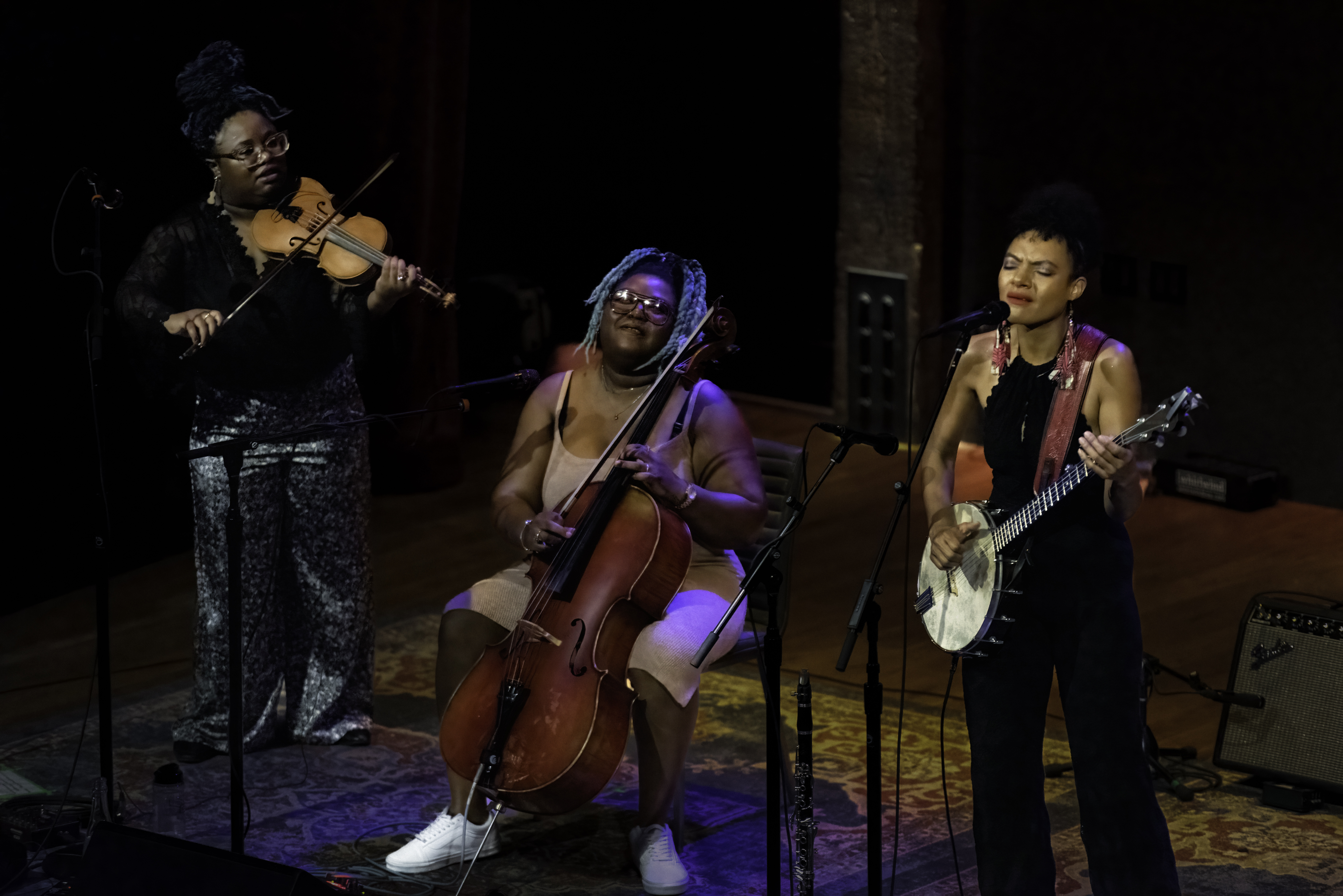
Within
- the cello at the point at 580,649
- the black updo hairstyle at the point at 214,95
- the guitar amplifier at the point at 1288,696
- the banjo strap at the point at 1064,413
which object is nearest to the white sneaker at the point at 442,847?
the cello at the point at 580,649

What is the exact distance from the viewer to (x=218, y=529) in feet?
17.6

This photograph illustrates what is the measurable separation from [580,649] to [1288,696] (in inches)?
81.0

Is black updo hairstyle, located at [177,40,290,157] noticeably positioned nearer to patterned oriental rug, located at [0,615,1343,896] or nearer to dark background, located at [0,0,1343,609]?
dark background, located at [0,0,1343,609]

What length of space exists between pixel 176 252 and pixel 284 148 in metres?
0.45

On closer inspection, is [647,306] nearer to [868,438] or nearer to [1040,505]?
[868,438]

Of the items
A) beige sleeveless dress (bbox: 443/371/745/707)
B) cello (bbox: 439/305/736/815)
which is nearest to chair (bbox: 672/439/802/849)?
beige sleeveless dress (bbox: 443/371/745/707)

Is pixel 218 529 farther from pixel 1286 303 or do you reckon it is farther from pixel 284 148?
pixel 1286 303

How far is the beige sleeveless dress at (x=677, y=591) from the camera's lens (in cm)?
451

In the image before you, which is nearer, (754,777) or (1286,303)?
(754,777)

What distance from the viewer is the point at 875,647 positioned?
371 cm

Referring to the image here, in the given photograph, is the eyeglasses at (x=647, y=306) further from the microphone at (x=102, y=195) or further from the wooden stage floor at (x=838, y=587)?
the wooden stage floor at (x=838, y=587)

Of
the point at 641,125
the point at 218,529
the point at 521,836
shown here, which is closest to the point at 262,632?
the point at 218,529

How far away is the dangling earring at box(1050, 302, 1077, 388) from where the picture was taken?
3.79m

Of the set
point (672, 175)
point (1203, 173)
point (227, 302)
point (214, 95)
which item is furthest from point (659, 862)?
point (672, 175)
